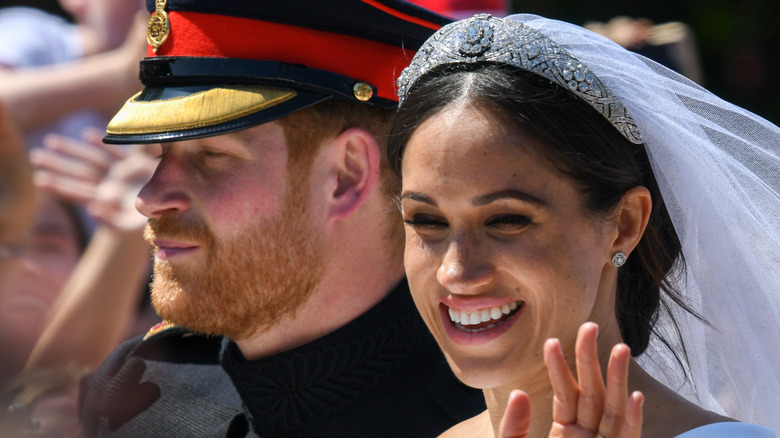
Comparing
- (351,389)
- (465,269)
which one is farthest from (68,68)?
(465,269)

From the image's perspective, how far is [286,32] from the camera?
2535mm

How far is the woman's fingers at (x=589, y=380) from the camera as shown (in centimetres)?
154

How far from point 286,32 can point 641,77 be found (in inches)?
35.2

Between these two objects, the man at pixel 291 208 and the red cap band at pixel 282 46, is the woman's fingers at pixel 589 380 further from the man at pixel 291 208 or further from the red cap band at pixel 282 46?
the red cap band at pixel 282 46

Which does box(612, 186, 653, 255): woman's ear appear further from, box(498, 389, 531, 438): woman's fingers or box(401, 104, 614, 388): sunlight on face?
box(498, 389, 531, 438): woman's fingers

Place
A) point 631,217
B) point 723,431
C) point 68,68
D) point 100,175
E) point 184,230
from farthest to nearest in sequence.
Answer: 1. point 68,68
2. point 100,175
3. point 184,230
4. point 631,217
5. point 723,431

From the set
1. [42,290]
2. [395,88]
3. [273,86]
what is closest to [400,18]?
[395,88]

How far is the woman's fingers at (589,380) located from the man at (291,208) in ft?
3.14

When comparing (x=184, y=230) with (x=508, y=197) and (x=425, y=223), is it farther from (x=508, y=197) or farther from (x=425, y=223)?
(x=508, y=197)

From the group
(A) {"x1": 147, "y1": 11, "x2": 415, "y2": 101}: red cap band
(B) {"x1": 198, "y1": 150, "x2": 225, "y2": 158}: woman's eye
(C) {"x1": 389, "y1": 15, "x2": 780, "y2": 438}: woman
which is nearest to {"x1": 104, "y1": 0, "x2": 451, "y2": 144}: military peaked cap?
(A) {"x1": 147, "y1": 11, "x2": 415, "y2": 101}: red cap band

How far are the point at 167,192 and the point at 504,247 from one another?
0.95 m

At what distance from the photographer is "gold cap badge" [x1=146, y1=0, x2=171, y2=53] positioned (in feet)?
8.55

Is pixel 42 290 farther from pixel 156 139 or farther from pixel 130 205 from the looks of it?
pixel 156 139

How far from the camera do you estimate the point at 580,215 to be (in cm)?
188
